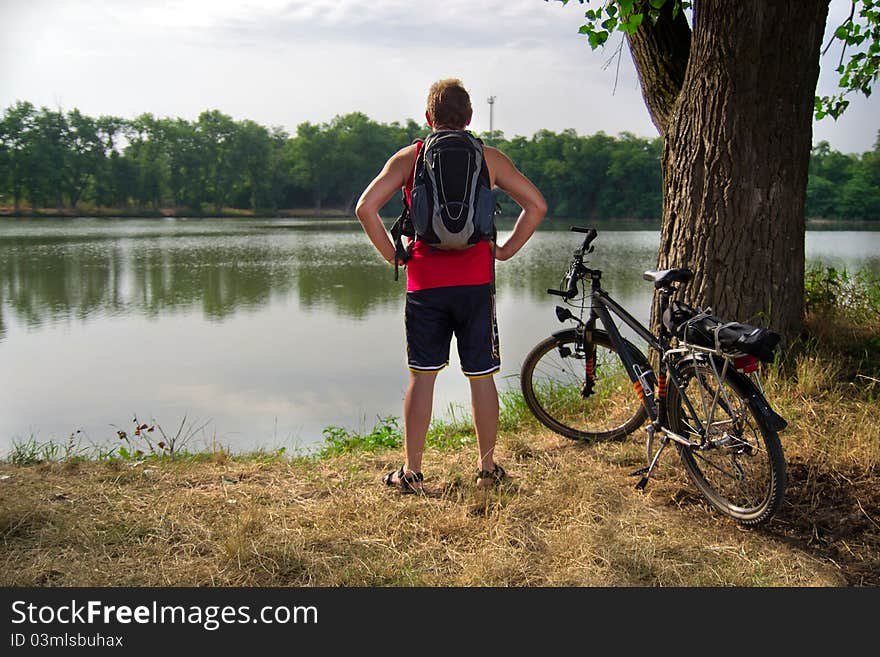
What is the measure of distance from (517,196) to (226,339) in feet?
25.2

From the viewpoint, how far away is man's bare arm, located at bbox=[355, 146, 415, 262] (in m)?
3.17

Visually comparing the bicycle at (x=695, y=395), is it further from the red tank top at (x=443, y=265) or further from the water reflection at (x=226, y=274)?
the water reflection at (x=226, y=274)

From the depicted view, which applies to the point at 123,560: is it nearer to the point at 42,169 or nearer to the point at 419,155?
the point at 419,155

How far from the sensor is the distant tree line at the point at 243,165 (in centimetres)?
3503

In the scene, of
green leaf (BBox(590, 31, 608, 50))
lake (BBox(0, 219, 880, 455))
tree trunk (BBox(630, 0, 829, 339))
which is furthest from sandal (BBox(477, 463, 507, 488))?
green leaf (BBox(590, 31, 608, 50))

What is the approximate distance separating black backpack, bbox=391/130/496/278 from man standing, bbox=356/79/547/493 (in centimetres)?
8

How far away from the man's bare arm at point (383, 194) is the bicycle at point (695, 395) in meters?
1.08

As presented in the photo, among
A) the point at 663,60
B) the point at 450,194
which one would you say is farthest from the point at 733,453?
the point at 663,60

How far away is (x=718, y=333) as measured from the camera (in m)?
2.88

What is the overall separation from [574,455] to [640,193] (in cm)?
3459

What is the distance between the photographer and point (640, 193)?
120 feet

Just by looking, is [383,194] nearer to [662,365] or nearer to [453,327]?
[453,327]

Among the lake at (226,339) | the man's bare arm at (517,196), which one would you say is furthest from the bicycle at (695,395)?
the lake at (226,339)

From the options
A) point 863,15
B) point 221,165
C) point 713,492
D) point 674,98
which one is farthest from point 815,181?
point 221,165
